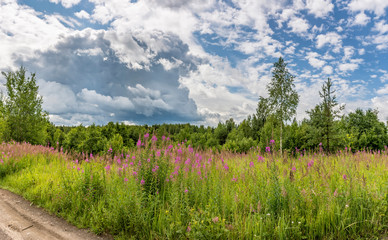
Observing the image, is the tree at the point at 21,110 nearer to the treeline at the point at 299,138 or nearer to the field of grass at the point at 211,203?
the treeline at the point at 299,138

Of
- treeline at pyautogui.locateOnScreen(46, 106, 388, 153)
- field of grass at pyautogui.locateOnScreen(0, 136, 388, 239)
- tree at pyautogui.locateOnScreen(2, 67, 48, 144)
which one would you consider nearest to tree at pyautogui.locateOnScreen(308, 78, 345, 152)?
treeline at pyautogui.locateOnScreen(46, 106, 388, 153)

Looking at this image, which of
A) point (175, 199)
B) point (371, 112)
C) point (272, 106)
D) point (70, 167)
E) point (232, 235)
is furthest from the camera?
point (371, 112)

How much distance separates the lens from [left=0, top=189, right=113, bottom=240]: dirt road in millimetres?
4301

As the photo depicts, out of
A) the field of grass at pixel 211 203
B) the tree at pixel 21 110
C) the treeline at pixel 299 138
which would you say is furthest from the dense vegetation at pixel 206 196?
the tree at pixel 21 110

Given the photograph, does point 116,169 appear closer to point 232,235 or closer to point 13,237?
point 13,237

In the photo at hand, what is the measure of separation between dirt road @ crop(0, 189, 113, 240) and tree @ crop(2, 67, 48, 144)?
1594 cm

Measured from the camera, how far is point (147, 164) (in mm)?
4984

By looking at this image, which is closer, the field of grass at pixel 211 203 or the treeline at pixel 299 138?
the field of grass at pixel 211 203

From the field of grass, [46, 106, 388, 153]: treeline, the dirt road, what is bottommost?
the dirt road

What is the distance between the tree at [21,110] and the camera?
18.7 metres

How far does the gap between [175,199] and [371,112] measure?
980 inches

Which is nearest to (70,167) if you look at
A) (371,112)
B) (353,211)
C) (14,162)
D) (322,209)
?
(14,162)

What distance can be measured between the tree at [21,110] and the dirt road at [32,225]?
15935 mm

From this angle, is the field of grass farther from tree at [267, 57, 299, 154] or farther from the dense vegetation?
tree at [267, 57, 299, 154]
